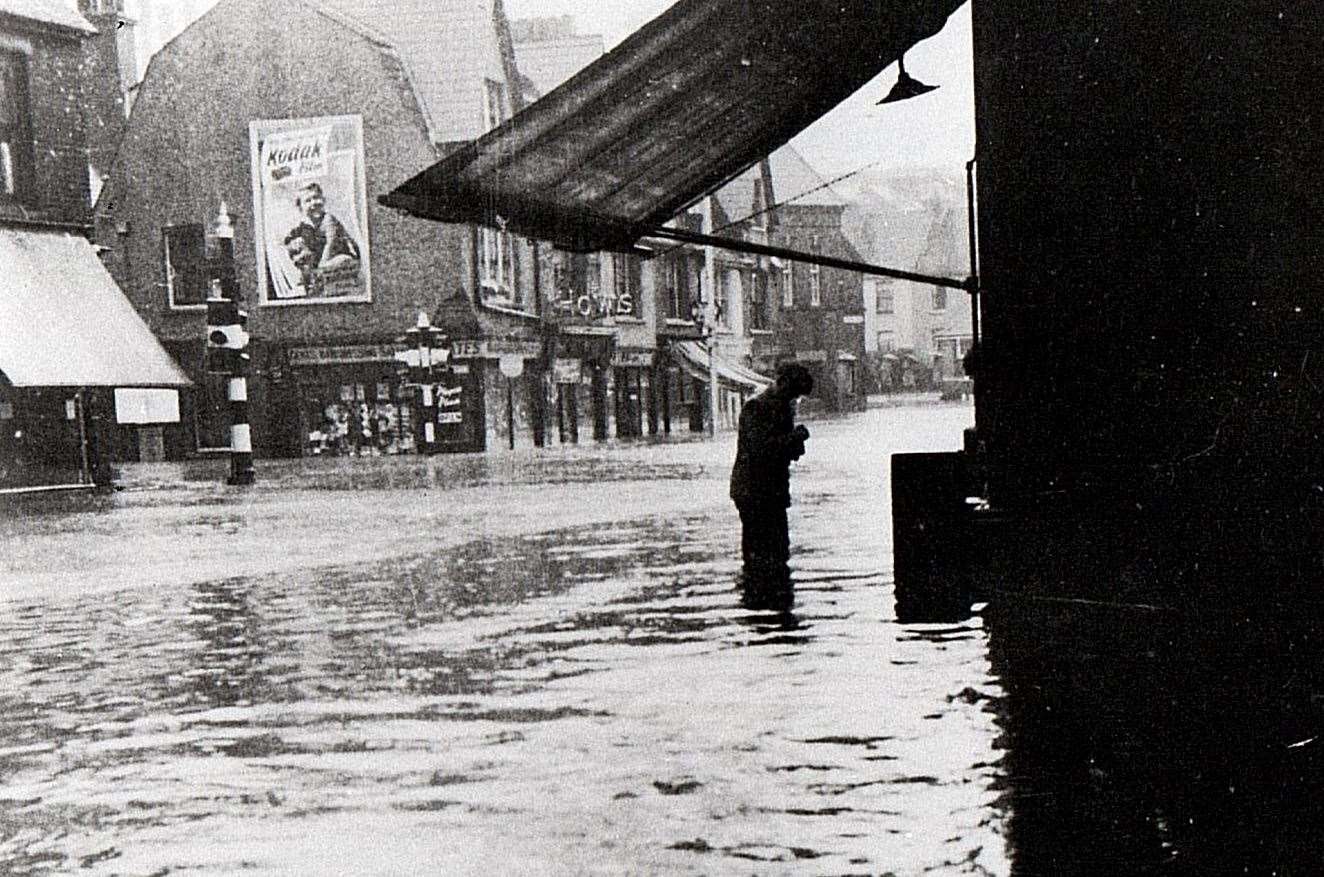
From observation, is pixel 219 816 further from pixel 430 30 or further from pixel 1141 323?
pixel 430 30

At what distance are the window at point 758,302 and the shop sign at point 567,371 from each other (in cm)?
1575

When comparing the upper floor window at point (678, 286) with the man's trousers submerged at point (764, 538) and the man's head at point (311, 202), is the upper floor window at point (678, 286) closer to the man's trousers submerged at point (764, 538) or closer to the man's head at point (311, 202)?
the man's head at point (311, 202)

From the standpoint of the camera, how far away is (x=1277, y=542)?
404cm

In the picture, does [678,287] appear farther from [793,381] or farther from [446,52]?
[793,381]

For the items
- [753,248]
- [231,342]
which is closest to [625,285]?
[231,342]

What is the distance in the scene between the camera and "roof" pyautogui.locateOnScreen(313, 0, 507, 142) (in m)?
20.4

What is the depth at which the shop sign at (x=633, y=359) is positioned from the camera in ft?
129

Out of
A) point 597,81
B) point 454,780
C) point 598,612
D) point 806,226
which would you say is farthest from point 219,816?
point 806,226

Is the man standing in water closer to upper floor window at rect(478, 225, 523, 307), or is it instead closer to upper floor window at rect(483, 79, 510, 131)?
upper floor window at rect(483, 79, 510, 131)

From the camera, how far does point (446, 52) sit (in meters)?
22.3

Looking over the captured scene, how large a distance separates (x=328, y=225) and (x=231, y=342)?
4.52 metres

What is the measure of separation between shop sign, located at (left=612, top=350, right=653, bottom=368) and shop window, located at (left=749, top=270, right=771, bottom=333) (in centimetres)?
996

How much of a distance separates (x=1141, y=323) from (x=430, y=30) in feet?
61.1

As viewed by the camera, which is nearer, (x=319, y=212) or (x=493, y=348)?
(x=319, y=212)
